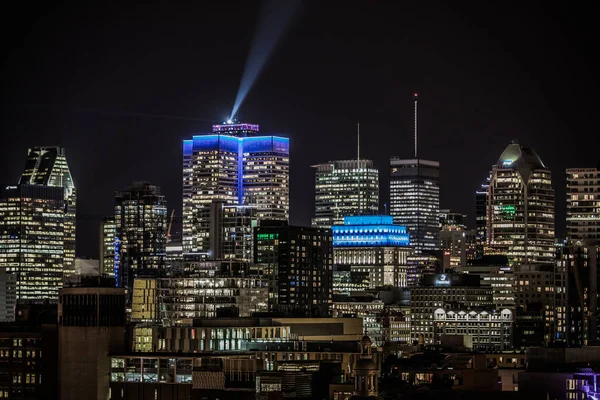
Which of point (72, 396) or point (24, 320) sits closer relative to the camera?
point (72, 396)

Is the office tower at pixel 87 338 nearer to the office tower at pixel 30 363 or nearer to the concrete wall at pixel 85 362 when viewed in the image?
the concrete wall at pixel 85 362

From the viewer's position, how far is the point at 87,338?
484 feet

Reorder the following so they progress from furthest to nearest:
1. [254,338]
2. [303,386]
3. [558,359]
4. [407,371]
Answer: [254,338]
[407,371]
[558,359]
[303,386]

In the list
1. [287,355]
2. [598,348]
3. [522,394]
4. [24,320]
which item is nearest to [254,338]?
[287,355]

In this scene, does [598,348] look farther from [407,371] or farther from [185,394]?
[185,394]

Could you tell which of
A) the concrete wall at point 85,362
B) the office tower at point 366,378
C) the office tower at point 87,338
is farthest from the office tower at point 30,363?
the office tower at point 366,378

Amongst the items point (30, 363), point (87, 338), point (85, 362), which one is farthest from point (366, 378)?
point (30, 363)

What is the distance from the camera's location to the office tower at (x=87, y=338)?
480 ft

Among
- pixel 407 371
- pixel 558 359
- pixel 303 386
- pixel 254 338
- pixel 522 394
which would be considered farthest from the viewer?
pixel 254 338

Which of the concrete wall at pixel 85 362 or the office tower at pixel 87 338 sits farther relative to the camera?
the office tower at pixel 87 338

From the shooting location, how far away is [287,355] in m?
182

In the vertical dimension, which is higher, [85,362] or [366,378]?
[85,362]

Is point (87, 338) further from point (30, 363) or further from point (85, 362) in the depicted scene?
point (30, 363)

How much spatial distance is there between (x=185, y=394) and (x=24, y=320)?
39.8m
